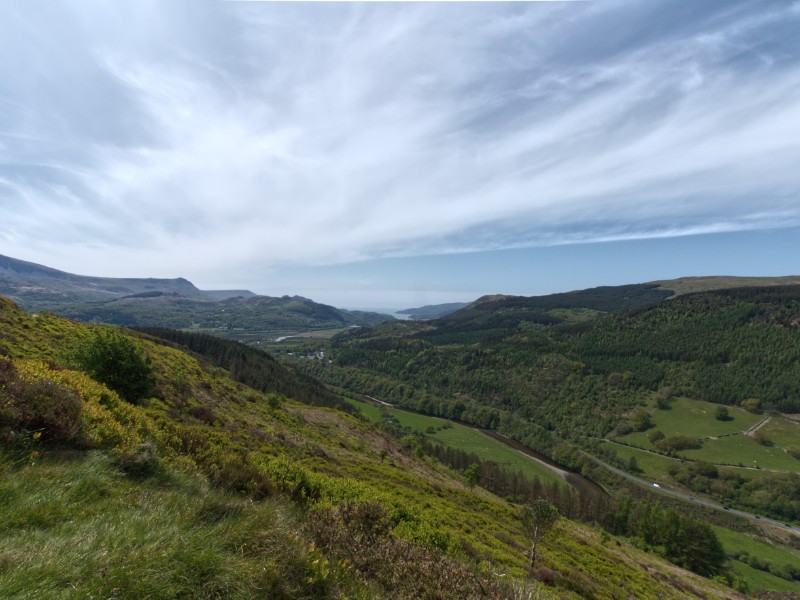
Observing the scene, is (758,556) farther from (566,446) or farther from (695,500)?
(566,446)

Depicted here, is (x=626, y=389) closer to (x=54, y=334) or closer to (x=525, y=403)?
(x=525, y=403)

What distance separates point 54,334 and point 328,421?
38188 millimetres

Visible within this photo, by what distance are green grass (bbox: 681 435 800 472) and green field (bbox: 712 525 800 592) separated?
47.6 meters

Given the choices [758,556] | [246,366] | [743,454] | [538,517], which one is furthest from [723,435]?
[246,366]

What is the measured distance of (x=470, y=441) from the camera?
448 feet

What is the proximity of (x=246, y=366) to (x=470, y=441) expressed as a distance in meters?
90.5

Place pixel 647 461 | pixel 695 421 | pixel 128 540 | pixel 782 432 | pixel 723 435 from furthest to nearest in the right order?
pixel 695 421 < pixel 723 435 < pixel 782 432 < pixel 647 461 < pixel 128 540

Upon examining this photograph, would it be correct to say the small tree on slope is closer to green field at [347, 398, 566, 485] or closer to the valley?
the valley

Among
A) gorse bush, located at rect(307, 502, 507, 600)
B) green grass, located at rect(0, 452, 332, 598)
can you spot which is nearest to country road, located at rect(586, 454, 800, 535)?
gorse bush, located at rect(307, 502, 507, 600)

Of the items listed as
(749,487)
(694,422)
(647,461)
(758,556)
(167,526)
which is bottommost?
(647,461)

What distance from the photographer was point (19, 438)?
744 cm

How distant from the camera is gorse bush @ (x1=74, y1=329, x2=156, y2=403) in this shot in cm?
2062

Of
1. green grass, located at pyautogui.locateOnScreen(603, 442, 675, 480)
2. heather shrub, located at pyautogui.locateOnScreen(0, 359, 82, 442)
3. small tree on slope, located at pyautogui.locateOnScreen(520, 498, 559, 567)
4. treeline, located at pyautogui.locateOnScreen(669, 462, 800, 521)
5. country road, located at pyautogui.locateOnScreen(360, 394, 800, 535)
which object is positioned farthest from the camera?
green grass, located at pyautogui.locateOnScreen(603, 442, 675, 480)

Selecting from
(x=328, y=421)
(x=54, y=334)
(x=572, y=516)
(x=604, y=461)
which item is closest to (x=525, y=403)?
(x=604, y=461)
